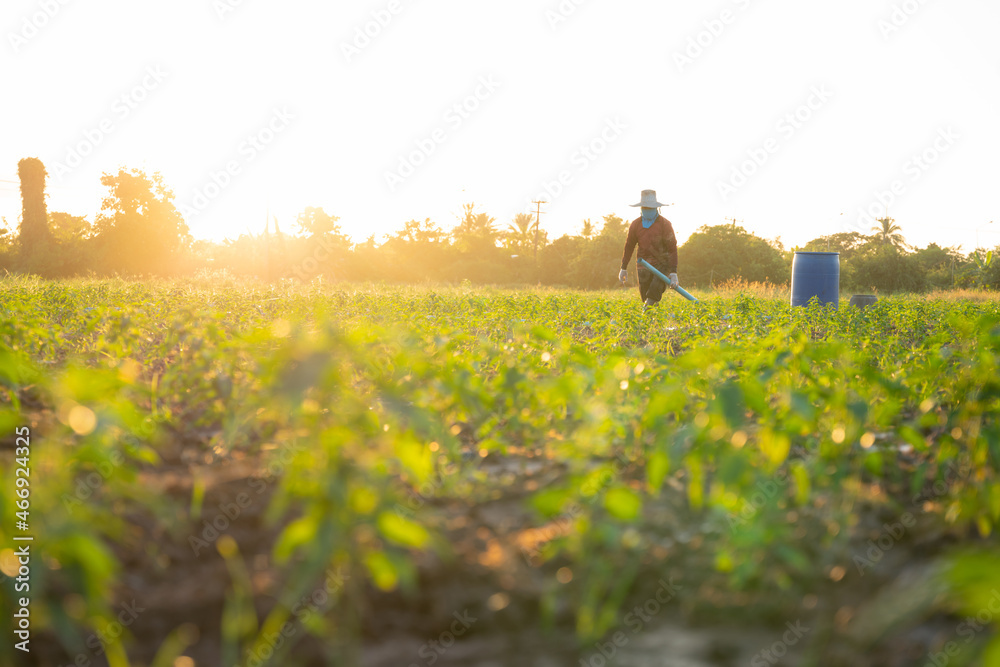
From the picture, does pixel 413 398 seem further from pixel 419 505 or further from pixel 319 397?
pixel 319 397

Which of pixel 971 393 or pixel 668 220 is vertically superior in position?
pixel 668 220

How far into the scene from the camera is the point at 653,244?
341 inches

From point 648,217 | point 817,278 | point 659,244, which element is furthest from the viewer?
point 817,278

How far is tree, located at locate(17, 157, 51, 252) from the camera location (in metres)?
30.8

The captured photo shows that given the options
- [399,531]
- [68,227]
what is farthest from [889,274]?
[68,227]

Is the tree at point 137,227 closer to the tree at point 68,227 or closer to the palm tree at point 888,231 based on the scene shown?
the tree at point 68,227

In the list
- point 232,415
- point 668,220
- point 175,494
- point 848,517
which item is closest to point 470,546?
point 175,494

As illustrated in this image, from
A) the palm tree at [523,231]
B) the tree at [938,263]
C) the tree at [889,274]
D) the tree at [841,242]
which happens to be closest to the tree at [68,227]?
the palm tree at [523,231]

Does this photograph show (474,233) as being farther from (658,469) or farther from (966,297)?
(658,469)

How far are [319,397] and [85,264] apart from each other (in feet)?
123

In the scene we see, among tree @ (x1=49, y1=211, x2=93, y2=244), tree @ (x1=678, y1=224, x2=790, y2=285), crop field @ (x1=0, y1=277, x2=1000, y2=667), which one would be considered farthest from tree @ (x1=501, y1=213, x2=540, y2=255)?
crop field @ (x1=0, y1=277, x2=1000, y2=667)

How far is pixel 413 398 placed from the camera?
215 cm
